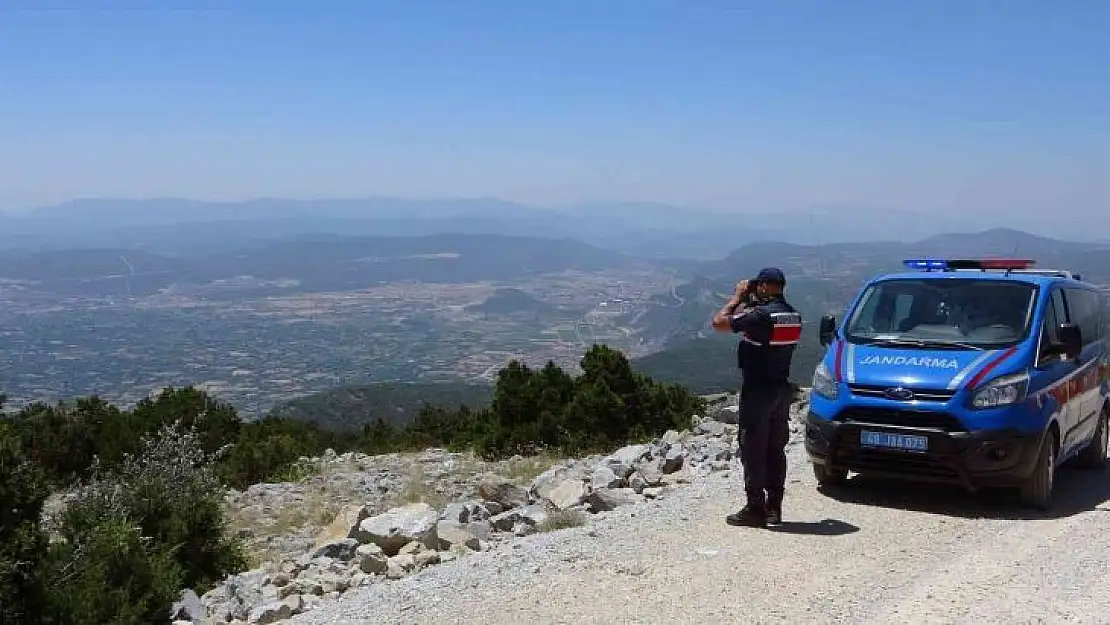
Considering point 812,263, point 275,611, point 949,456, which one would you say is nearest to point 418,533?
point 275,611

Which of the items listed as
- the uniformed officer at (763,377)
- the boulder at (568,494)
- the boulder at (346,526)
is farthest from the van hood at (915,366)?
the boulder at (346,526)

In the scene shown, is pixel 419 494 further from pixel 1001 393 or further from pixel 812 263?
pixel 812 263

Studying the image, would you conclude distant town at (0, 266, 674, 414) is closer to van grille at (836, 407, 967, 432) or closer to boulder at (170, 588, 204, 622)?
boulder at (170, 588, 204, 622)

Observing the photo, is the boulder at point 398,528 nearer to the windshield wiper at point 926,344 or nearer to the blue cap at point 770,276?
the blue cap at point 770,276

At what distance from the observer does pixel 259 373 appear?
263 feet

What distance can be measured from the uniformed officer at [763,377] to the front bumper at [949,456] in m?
0.74

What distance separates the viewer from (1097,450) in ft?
32.2

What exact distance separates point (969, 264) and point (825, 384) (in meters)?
2.54

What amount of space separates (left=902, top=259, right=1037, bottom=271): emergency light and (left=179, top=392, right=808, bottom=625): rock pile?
294 centimetres

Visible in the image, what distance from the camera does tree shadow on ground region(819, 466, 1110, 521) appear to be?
798 cm

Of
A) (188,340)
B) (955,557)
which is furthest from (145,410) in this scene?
(188,340)

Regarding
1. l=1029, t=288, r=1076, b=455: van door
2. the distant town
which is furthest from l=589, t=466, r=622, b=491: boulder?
the distant town

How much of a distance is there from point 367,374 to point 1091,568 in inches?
3093

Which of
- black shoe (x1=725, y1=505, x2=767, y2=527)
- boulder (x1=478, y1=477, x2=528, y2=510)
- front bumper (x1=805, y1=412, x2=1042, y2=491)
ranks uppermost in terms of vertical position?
front bumper (x1=805, y1=412, x2=1042, y2=491)
